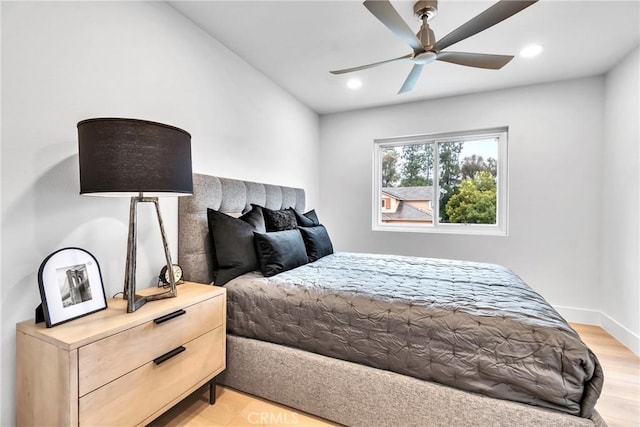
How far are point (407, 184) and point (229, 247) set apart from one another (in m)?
2.69

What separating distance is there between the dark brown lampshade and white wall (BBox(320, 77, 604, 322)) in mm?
3089

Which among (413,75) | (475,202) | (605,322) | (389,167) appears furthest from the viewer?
(389,167)

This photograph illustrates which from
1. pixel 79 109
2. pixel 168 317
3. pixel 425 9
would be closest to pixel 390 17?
pixel 425 9

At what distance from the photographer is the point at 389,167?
4000mm

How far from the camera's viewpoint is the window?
11.3ft

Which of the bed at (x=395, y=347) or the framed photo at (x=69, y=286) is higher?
the framed photo at (x=69, y=286)

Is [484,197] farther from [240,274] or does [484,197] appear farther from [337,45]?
[240,274]

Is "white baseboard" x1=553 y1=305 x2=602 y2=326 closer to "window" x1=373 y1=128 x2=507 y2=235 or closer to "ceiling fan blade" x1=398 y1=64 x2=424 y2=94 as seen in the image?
"window" x1=373 y1=128 x2=507 y2=235

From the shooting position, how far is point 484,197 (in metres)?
3.47

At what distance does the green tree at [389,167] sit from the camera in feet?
13.0

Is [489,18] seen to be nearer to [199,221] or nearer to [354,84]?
[354,84]

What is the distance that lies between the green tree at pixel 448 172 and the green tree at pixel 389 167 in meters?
0.58

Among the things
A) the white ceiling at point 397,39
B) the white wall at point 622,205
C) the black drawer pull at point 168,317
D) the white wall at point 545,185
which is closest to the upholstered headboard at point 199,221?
the black drawer pull at point 168,317

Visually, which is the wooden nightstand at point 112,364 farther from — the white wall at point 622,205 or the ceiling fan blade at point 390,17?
the white wall at point 622,205
